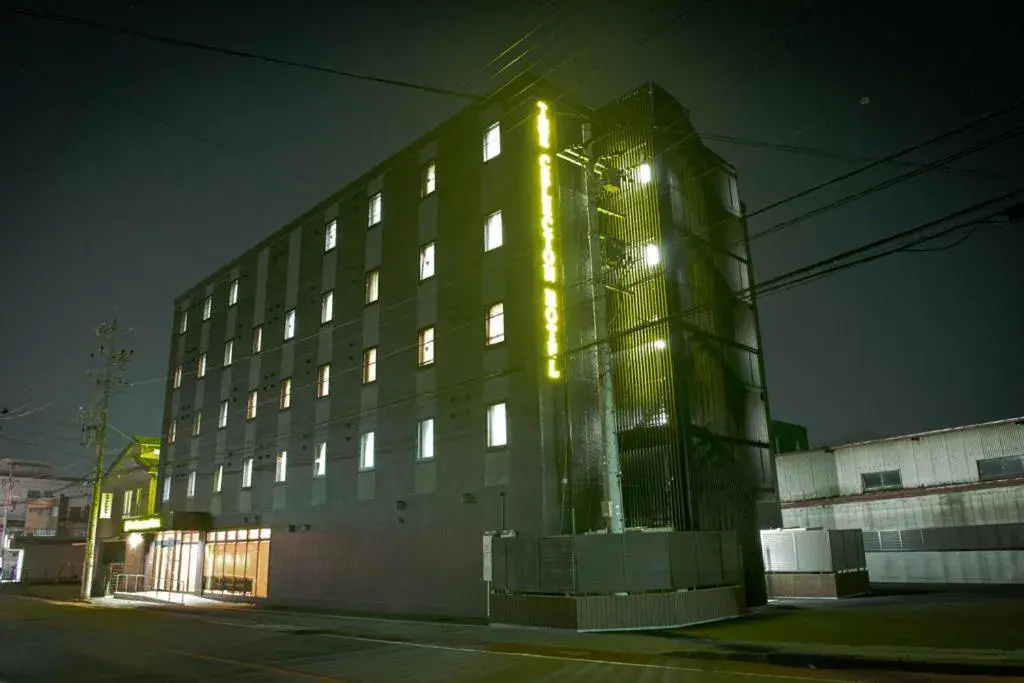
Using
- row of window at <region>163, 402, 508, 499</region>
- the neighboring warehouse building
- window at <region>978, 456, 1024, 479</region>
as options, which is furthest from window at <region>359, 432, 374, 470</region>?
window at <region>978, 456, 1024, 479</region>

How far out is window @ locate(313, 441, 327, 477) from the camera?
97.7ft

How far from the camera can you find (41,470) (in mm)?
111375

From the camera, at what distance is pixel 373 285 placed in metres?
29.5

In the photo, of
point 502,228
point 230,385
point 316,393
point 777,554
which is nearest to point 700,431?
point 777,554

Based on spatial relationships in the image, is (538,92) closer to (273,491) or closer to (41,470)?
(273,491)

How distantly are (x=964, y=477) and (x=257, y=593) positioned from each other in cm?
3205

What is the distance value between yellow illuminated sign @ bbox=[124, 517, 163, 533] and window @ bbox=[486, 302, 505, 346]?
23542 millimetres

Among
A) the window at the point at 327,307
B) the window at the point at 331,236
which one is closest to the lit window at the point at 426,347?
the window at the point at 327,307

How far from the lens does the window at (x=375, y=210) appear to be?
30234 millimetres

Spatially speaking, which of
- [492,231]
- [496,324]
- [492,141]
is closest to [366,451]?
[496,324]

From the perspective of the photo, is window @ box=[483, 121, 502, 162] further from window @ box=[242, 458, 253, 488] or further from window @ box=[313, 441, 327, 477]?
window @ box=[242, 458, 253, 488]

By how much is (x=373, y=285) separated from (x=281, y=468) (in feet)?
32.5

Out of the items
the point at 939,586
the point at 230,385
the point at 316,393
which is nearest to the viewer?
the point at 939,586

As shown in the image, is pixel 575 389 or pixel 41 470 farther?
pixel 41 470
